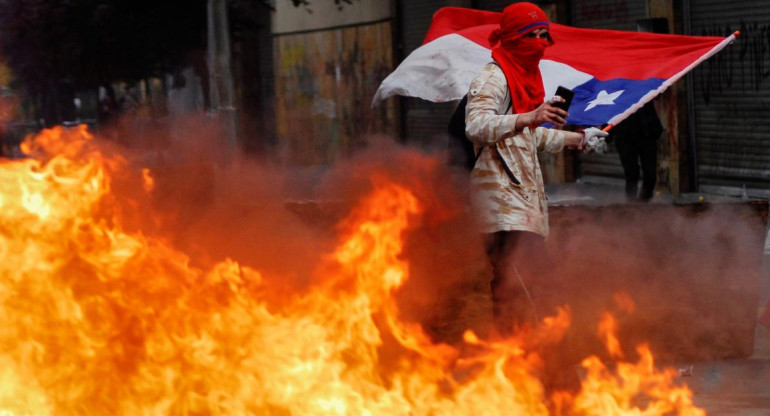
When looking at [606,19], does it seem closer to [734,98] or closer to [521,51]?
[734,98]

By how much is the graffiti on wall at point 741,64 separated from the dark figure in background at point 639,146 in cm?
167

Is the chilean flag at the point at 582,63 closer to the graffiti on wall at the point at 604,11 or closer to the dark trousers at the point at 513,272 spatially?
the dark trousers at the point at 513,272

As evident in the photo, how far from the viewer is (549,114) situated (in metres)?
4.50

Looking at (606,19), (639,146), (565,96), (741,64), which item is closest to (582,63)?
(565,96)

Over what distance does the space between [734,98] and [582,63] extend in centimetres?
638

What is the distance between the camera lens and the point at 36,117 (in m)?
30.3

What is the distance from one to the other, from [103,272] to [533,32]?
1837 millimetres

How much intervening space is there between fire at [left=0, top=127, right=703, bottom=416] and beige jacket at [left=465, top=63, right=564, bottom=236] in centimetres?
47

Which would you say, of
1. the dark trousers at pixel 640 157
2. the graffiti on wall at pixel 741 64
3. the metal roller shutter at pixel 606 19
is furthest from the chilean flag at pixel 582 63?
the metal roller shutter at pixel 606 19

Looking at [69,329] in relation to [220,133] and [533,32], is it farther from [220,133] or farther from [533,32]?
[220,133]

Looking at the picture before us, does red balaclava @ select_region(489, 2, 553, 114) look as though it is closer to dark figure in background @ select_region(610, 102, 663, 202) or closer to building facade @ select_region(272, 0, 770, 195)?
building facade @ select_region(272, 0, 770, 195)

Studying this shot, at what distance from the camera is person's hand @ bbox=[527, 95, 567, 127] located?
450 cm

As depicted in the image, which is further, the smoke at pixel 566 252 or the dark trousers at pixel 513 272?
the smoke at pixel 566 252

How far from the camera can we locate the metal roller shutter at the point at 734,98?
12508mm
